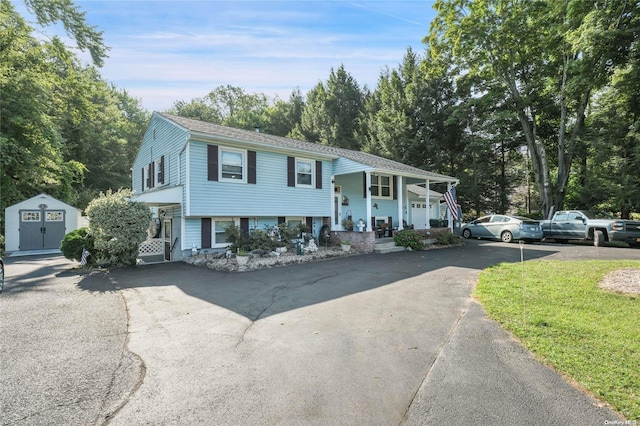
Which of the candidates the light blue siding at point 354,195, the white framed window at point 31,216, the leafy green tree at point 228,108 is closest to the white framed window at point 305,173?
the light blue siding at point 354,195

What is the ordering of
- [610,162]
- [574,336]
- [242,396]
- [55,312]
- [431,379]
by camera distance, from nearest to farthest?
1. [242,396]
2. [431,379]
3. [574,336]
4. [55,312]
5. [610,162]

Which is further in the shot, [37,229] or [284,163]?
[37,229]

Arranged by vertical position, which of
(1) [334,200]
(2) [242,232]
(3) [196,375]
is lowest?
(3) [196,375]

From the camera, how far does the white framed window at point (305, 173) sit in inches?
568

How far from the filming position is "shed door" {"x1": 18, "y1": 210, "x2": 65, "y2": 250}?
640 inches

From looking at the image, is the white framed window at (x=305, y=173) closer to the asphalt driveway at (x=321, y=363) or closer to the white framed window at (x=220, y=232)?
the white framed window at (x=220, y=232)

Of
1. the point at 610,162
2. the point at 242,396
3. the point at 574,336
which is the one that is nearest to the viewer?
the point at 242,396

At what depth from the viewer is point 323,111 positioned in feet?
109

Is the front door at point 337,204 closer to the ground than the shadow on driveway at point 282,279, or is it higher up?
higher up

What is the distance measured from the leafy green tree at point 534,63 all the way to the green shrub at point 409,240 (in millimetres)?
12649

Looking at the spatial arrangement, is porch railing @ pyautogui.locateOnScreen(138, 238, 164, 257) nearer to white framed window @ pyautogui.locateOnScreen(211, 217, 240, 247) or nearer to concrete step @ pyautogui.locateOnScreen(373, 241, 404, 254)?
white framed window @ pyautogui.locateOnScreen(211, 217, 240, 247)

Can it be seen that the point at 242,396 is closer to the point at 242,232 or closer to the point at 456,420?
the point at 456,420

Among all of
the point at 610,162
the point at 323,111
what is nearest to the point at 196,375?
the point at 610,162

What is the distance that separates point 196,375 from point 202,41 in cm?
1099
